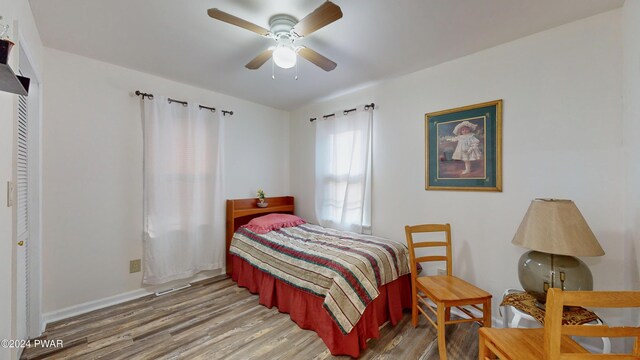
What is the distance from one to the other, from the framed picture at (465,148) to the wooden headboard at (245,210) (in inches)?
90.0

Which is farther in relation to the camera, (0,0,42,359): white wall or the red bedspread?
the red bedspread

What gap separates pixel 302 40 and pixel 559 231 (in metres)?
2.28

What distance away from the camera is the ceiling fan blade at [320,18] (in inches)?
53.6

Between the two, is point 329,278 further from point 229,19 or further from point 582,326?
point 229,19

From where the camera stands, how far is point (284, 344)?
76.0 inches

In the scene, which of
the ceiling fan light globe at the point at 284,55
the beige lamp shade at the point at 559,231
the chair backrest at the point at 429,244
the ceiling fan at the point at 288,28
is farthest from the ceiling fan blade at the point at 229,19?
the beige lamp shade at the point at 559,231

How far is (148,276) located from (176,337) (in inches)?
38.9

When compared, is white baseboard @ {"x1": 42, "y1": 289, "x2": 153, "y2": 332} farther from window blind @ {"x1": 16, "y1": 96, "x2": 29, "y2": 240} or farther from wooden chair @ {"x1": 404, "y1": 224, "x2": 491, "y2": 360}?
wooden chair @ {"x1": 404, "y1": 224, "x2": 491, "y2": 360}

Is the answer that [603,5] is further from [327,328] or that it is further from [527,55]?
[327,328]

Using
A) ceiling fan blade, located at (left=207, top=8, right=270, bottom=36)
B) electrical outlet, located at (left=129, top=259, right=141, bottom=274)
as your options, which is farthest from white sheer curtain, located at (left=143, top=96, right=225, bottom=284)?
ceiling fan blade, located at (left=207, top=8, right=270, bottom=36)

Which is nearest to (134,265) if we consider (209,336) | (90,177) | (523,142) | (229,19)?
(90,177)

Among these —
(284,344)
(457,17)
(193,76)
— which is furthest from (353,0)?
(284,344)

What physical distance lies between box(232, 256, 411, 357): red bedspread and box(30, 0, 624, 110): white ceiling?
2.18m

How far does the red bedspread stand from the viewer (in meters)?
1.83
